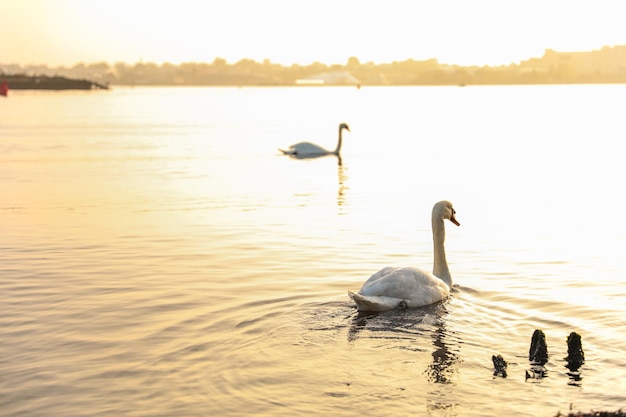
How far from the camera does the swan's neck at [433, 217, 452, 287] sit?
14815 mm

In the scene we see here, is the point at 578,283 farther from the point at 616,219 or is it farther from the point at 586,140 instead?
the point at 586,140

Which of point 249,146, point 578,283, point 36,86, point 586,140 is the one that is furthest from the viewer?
point 36,86

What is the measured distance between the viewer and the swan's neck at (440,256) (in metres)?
14.8

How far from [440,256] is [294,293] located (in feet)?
7.74

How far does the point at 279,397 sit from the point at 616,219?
15.3m

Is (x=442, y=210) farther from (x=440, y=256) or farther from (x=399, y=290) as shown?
(x=399, y=290)

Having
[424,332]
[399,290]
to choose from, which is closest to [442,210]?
[399,290]

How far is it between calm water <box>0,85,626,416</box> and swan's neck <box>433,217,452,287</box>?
425 millimetres

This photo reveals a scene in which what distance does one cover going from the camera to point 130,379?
10.6 meters

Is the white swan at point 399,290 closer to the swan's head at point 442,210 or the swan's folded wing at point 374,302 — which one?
the swan's folded wing at point 374,302

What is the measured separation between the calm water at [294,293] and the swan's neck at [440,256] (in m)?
0.43

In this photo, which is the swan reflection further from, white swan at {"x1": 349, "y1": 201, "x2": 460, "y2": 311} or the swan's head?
the swan's head

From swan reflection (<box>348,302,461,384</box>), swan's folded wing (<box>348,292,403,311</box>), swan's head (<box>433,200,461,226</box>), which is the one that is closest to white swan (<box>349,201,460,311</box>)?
swan's folded wing (<box>348,292,403,311</box>)

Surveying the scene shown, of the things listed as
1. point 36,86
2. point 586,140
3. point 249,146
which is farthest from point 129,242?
point 36,86
